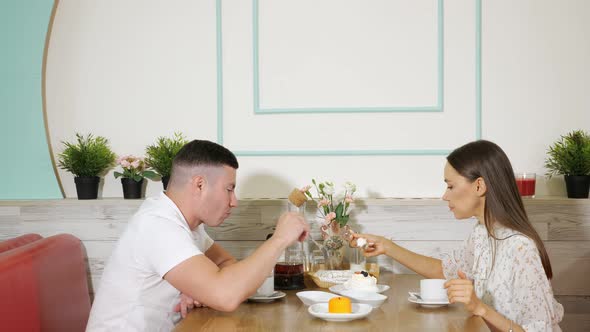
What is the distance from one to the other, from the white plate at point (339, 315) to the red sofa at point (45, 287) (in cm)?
86

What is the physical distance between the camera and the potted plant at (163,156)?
2.93 meters

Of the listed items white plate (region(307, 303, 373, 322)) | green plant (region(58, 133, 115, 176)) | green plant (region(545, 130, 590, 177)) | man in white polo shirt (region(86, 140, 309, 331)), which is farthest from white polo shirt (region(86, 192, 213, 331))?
green plant (region(545, 130, 590, 177))

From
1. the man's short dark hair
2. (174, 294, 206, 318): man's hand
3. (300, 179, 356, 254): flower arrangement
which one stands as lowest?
(174, 294, 206, 318): man's hand

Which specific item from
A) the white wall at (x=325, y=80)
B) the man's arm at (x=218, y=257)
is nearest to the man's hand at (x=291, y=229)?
the man's arm at (x=218, y=257)

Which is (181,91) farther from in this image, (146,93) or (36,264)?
(36,264)

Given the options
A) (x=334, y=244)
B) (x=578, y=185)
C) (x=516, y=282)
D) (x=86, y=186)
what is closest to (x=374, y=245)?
(x=334, y=244)

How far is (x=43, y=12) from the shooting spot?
3.04m

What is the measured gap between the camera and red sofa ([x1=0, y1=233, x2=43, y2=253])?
243cm

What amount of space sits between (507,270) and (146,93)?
72.1 inches

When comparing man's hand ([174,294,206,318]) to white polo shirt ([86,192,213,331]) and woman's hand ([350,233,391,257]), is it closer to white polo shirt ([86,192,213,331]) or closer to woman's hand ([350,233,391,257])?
white polo shirt ([86,192,213,331])

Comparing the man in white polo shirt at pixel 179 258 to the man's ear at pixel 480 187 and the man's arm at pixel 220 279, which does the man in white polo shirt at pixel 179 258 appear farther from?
the man's ear at pixel 480 187

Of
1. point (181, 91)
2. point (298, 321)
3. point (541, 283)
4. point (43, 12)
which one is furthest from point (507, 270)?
point (43, 12)

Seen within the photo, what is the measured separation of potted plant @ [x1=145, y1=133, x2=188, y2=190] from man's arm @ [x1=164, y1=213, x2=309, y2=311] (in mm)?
1057

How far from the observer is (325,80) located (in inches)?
119
